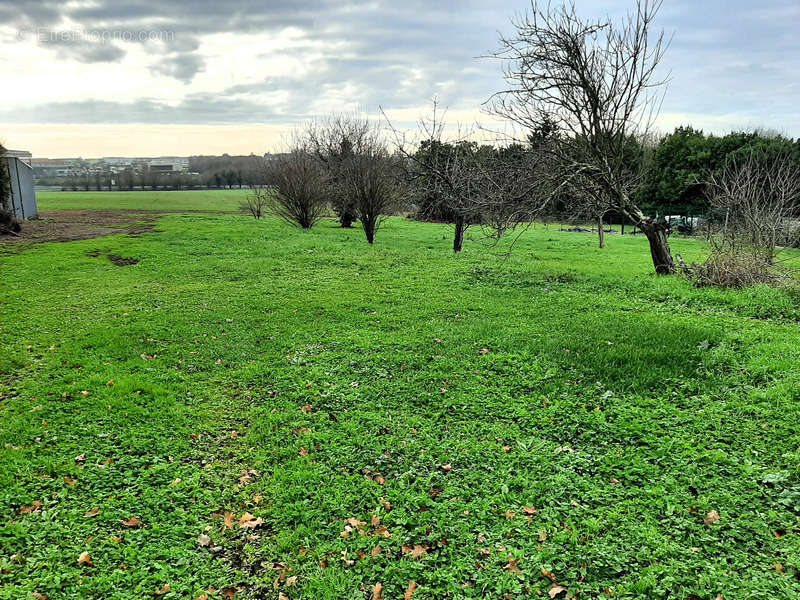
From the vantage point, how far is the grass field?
3.47 meters

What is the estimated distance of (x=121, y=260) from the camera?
51.3 feet

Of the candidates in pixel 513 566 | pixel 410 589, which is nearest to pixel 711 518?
pixel 513 566

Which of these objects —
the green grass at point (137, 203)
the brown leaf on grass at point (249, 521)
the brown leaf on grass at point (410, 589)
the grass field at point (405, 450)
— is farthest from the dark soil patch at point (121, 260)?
the green grass at point (137, 203)

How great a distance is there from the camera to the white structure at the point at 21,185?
24609 mm

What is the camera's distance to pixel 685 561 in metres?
3.43

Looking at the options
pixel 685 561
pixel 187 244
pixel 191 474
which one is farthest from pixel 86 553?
pixel 187 244

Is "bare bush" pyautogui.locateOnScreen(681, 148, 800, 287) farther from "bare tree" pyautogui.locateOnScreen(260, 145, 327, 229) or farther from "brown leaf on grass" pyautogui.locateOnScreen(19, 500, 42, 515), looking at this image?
"bare tree" pyautogui.locateOnScreen(260, 145, 327, 229)

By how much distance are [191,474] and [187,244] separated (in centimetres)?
1664

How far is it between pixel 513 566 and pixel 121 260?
1603 cm

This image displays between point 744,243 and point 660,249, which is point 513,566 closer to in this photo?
point 660,249

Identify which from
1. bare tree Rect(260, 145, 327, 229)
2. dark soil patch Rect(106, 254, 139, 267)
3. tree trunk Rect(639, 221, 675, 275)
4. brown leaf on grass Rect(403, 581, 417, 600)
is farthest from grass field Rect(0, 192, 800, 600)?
bare tree Rect(260, 145, 327, 229)

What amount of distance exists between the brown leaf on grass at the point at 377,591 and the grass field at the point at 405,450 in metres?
0.02

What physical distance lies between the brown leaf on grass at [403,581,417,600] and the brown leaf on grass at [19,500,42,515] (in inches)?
126

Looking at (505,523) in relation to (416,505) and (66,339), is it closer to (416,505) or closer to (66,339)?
(416,505)
